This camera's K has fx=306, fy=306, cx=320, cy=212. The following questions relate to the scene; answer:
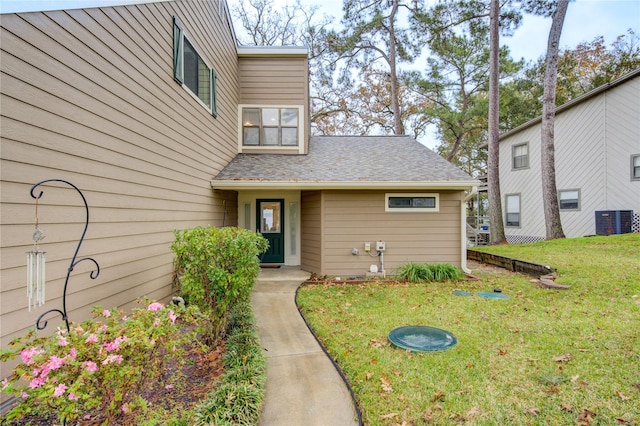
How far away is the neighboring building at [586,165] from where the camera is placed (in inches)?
461

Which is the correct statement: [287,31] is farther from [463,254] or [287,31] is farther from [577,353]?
[577,353]

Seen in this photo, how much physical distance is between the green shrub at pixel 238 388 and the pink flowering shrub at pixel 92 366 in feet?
1.65

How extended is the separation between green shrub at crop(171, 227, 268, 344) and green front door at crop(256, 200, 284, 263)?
5.16 m

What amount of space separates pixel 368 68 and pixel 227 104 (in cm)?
1305

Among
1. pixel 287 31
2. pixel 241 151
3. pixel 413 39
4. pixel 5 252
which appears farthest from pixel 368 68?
pixel 5 252

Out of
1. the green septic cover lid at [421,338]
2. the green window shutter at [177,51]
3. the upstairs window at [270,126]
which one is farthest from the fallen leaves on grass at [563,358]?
the upstairs window at [270,126]

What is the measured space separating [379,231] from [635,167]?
11416mm

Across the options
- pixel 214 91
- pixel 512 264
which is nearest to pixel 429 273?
pixel 512 264

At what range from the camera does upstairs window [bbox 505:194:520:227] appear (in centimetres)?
1592

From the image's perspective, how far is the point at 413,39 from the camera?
16797 millimetres

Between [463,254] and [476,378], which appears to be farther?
[463,254]

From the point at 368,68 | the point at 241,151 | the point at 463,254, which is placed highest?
the point at 368,68

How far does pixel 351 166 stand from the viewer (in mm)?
8188

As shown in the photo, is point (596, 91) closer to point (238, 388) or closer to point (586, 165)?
point (586, 165)
